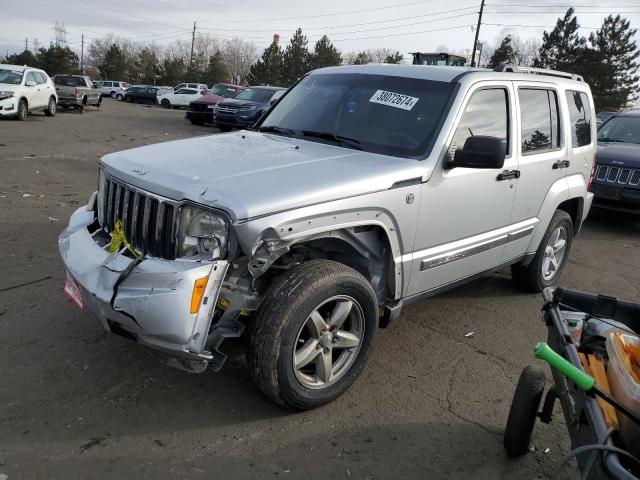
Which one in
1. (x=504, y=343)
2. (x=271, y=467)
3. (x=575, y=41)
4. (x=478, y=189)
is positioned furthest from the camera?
(x=575, y=41)

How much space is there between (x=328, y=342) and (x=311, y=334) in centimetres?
12

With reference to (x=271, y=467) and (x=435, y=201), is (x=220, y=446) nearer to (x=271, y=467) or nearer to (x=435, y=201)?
(x=271, y=467)

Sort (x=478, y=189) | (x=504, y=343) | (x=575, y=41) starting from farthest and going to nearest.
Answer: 1. (x=575, y=41)
2. (x=504, y=343)
3. (x=478, y=189)

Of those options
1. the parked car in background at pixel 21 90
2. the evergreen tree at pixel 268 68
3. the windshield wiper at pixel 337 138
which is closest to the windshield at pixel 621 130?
the windshield wiper at pixel 337 138

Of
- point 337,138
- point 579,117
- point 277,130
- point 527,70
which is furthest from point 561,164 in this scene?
point 277,130

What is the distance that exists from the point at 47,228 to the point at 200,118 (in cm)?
1582

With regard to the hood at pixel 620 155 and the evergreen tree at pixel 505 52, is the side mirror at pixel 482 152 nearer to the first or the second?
the hood at pixel 620 155

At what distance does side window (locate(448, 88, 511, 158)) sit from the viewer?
381cm

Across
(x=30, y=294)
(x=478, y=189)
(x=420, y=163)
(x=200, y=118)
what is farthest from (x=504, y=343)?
(x=200, y=118)

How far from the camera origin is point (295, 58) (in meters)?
57.6

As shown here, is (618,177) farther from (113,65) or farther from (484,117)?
(113,65)

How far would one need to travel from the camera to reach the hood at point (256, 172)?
2.77m

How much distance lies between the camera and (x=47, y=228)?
621 cm

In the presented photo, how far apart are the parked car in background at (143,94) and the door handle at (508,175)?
39731 millimetres
